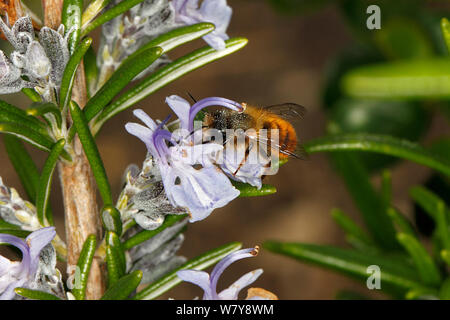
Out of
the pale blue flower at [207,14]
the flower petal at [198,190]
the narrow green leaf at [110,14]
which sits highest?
the pale blue flower at [207,14]

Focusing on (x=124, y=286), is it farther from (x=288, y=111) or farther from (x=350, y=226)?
(x=350, y=226)

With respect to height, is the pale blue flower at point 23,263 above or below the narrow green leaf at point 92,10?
below

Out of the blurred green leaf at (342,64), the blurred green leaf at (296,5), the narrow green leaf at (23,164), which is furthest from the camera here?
the blurred green leaf at (296,5)

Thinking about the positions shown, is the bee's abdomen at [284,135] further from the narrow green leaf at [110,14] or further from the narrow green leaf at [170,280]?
the narrow green leaf at [110,14]

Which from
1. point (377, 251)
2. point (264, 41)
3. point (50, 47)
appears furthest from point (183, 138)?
point (264, 41)

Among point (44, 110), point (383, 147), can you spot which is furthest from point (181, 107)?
point (383, 147)

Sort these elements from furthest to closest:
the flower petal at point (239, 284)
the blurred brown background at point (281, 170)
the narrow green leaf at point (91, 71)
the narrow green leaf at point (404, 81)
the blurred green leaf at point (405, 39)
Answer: the blurred brown background at point (281, 170) → the blurred green leaf at point (405, 39) → the narrow green leaf at point (91, 71) → the flower petal at point (239, 284) → the narrow green leaf at point (404, 81)

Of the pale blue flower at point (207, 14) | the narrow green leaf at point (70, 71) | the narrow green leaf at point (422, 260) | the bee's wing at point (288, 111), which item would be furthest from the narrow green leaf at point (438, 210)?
the narrow green leaf at point (70, 71)
